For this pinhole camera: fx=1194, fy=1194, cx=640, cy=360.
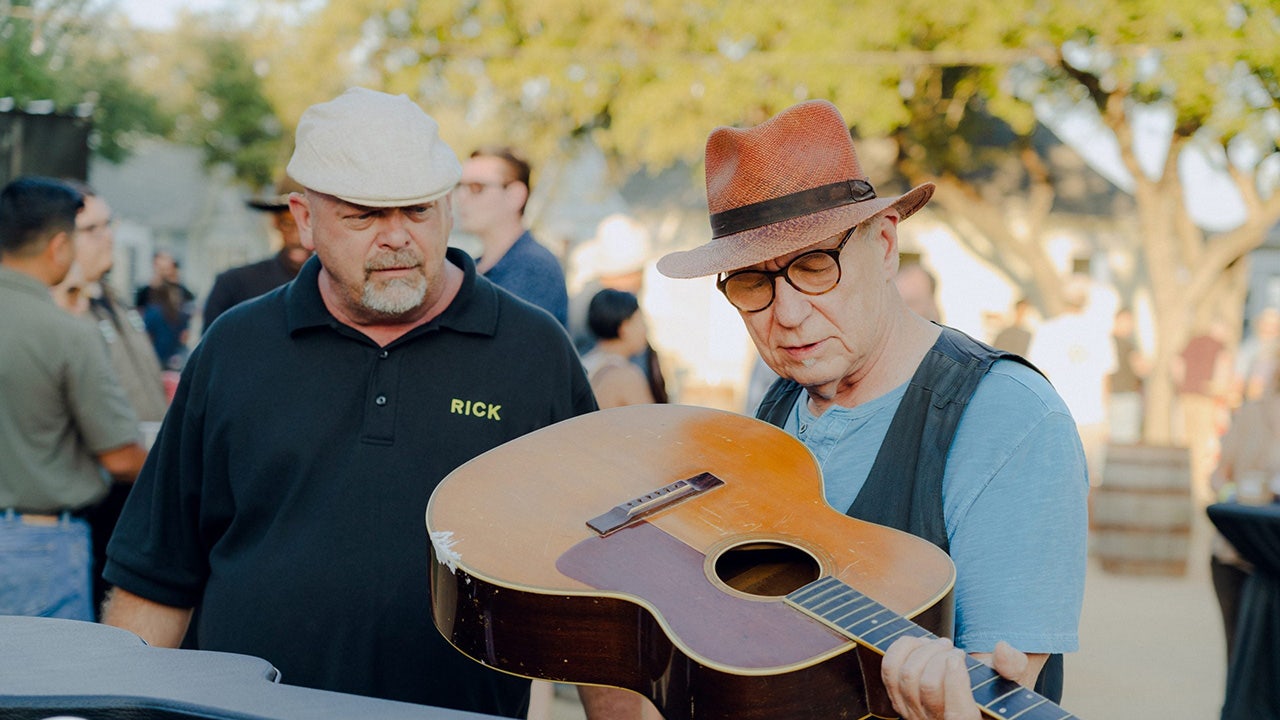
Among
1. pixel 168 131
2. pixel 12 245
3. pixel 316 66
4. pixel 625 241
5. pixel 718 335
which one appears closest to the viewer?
pixel 12 245

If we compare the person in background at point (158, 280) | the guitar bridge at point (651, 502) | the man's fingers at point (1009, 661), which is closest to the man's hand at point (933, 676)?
the man's fingers at point (1009, 661)

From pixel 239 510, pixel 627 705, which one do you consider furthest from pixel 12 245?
pixel 627 705

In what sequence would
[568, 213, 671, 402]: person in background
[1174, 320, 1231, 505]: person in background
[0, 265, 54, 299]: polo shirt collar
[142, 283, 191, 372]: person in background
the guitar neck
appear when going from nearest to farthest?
the guitar neck < [0, 265, 54, 299]: polo shirt collar < [568, 213, 671, 402]: person in background < [142, 283, 191, 372]: person in background < [1174, 320, 1231, 505]: person in background

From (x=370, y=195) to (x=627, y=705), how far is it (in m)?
1.22

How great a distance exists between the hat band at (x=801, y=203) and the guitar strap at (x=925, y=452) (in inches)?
11.2

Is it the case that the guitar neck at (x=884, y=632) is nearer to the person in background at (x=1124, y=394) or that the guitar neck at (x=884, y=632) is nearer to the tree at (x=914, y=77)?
the person in background at (x=1124, y=394)

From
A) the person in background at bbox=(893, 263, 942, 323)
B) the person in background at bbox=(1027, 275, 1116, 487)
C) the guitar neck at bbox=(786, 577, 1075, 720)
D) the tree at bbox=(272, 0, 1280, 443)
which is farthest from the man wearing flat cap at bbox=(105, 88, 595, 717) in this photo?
the tree at bbox=(272, 0, 1280, 443)

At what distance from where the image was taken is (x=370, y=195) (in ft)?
8.27

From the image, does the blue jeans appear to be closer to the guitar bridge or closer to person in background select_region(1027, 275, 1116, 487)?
the guitar bridge

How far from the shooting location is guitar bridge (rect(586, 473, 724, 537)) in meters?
1.74

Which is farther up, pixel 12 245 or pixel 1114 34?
pixel 1114 34

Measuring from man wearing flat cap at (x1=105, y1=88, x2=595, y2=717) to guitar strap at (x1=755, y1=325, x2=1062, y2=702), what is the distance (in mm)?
966

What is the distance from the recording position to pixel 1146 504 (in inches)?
346

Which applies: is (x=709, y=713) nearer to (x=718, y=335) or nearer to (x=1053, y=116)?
(x=1053, y=116)
